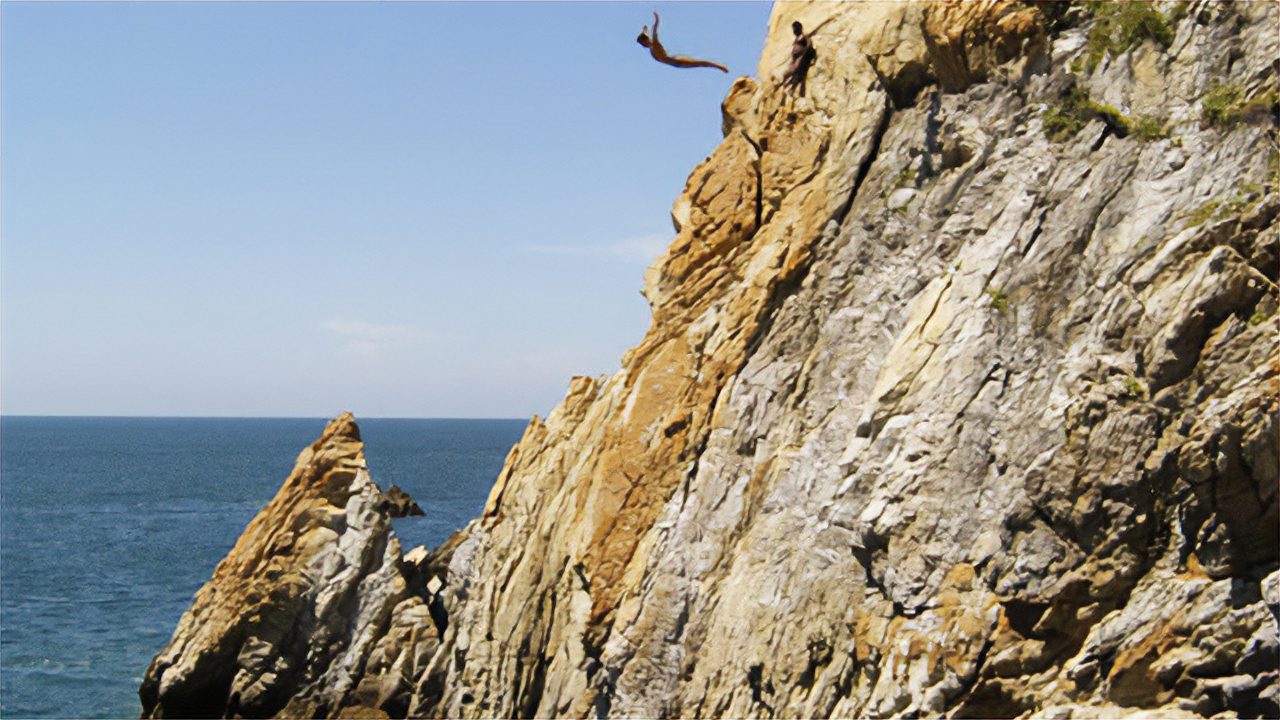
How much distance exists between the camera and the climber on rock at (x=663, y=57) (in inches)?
989

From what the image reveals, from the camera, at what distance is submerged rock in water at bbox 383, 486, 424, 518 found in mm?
74125

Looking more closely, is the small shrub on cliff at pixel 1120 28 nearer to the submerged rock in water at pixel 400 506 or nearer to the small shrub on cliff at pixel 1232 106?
the small shrub on cliff at pixel 1232 106

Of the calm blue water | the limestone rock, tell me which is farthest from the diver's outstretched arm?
the calm blue water

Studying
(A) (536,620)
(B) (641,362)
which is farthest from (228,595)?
(B) (641,362)

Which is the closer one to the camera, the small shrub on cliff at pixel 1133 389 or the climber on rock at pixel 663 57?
the small shrub on cliff at pixel 1133 389

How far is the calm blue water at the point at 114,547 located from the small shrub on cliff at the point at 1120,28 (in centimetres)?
3051

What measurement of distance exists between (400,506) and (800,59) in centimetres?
5665

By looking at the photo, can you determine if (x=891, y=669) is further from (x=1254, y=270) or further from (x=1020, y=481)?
(x=1254, y=270)

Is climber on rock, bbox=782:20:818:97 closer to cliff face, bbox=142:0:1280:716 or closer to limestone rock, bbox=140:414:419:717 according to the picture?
cliff face, bbox=142:0:1280:716

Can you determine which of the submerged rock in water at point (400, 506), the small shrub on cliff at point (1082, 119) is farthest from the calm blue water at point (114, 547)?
the small shrub on cliff at point (1082, 119)

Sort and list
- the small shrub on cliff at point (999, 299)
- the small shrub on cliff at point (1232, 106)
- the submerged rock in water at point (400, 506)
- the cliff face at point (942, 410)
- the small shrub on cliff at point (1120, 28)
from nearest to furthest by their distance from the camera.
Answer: the cliff face at point (942, 410)
the small shrub on cliff at point (1232, 106)
the small shrub on cliff at point (999, 299)
the small shrub on cliff at point (1120, 28)
the submerged rock in water at point (400, 506)

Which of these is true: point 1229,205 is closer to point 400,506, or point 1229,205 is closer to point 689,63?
point 689,63

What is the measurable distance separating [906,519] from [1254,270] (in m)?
6.58

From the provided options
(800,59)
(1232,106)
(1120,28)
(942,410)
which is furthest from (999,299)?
(800,59)
